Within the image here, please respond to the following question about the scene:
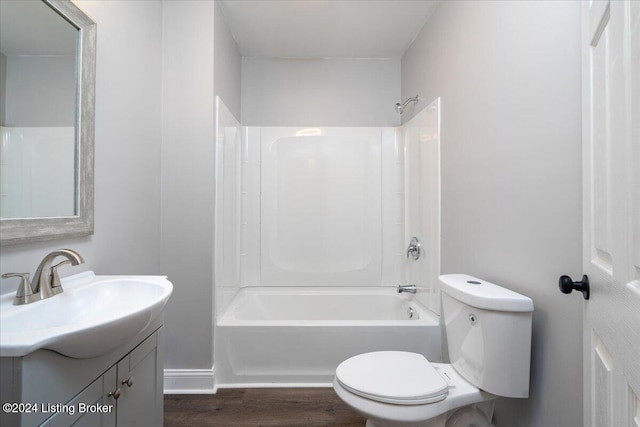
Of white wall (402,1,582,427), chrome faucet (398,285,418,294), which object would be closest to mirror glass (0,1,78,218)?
white wall (402,1,582,427)

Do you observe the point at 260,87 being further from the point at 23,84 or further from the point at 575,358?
the point at 575,358

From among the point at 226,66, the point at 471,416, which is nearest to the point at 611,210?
the point at 471,416

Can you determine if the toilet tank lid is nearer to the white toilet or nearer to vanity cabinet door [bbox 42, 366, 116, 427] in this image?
the white toilet

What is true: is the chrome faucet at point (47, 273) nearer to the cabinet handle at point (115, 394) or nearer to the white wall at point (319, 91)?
the cabinet handle at point (115, 394)

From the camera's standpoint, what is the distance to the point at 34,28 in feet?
3.30

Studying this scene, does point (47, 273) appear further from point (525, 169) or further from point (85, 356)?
point (525, 169)

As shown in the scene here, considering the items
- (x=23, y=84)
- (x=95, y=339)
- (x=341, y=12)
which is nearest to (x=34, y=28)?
(x=23, y=84)

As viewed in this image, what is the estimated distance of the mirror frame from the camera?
3.61 ft

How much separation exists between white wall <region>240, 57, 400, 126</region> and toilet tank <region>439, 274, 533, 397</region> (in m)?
1.94

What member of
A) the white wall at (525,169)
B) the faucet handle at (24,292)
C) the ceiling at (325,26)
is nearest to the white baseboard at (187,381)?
the faucet handle at (24,292)

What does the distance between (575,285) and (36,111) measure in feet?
5.86

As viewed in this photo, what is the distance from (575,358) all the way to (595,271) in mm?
469

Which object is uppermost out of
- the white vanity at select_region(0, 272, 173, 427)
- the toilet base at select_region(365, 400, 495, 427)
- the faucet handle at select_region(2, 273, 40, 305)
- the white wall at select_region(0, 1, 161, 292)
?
the white wall at select_region(0, 1, 161, 292)

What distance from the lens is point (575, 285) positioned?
0.79 metres
